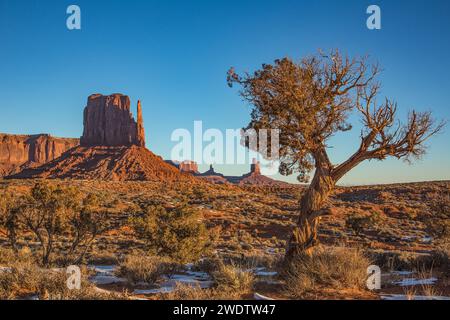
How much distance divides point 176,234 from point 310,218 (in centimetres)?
438

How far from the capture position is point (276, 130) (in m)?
10.1

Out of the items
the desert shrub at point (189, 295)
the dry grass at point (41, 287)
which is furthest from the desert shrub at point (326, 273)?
the dry grass at point (41, 287)

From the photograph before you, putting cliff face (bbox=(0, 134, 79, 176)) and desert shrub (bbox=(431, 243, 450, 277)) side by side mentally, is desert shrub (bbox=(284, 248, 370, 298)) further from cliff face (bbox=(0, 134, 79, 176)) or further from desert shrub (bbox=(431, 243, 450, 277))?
cliff face (bbox=(0, 134, 79, 176))

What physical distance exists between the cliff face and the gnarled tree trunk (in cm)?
17565

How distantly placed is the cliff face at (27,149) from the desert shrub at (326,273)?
177m

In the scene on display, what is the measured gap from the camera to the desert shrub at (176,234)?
10.9 m

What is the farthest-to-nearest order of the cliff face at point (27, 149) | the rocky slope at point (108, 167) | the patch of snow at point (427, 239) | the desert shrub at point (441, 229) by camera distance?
1. the cliff face at point (27, 149)
2. the rocky slope at point (108, 167)
3. the patch of snow at point (427, 239)
4. the desert shrub at point (441, 229)

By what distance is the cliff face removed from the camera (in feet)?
541

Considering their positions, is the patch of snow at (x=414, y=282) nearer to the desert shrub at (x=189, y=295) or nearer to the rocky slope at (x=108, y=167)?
the desert shrub at (x=189, y=295)

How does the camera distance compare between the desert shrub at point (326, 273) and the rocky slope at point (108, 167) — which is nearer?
the desert shrub at point (326, 273)

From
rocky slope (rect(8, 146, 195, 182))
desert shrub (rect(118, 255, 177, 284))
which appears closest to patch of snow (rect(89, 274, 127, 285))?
desert shrub (rect(118, 255, 177, 284))
